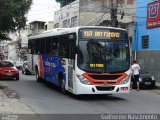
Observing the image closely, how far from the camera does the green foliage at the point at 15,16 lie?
25.4 m

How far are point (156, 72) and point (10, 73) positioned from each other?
1049 centimetres

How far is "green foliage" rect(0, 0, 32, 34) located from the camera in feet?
83.4

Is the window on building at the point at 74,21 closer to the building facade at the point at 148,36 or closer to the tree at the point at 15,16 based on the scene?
the building facade at the point at 148,36

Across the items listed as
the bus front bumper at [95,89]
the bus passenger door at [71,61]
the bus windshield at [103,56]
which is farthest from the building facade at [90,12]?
the bus front bumper at [95,89]

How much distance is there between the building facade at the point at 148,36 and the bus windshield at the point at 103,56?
11524 mm

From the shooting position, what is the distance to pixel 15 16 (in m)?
28.7

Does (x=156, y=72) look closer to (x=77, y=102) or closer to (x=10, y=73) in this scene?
(x=10, y=73)

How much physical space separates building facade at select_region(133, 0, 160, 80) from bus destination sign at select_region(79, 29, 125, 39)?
38.0 ft

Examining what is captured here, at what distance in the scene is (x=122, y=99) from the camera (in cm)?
1788

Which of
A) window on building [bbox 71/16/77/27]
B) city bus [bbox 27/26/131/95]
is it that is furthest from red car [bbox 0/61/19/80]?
window on building [bbox 71/16/77/27]

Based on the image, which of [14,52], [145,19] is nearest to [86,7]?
[145,19]

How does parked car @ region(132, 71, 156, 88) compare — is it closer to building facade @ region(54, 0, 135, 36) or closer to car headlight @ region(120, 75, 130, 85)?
car headlight @ region(120, 75, 130, 85)

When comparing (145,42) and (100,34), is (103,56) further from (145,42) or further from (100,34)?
(145,42)

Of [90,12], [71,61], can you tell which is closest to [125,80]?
[71,61]
